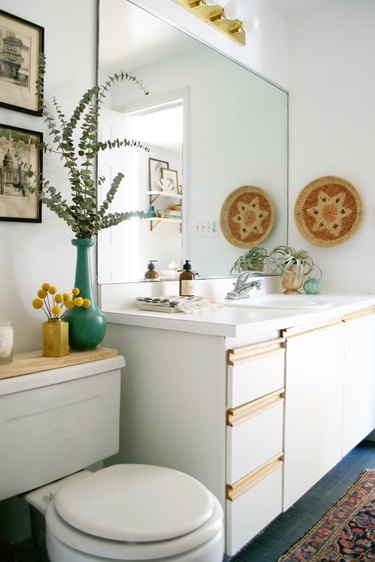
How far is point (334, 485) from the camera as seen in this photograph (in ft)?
7.14

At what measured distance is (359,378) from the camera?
236 centimetres

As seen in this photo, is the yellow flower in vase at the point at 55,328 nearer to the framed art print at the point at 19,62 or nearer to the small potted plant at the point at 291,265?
the framed art print at the point at 19,62

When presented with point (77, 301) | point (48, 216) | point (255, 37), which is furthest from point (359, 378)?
point (255, 37)

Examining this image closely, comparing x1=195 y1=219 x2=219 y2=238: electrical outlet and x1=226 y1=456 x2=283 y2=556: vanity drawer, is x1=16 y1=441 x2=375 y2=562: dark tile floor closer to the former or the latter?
x1=226 y1=456 x2=283 y2=556: vanity drawer

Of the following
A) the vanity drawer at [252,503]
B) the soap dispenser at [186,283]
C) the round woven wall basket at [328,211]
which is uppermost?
the round woven wall basket at [328,211]

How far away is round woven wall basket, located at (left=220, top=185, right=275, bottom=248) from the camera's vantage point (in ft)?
8.41

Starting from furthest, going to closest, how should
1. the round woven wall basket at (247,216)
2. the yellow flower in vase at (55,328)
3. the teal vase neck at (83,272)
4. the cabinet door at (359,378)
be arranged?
the round woven wall basket at (247,216) < the cabinet door at (359,378) < the teal vase neck at (83,272) < the yellow flower in vase at (55,328)

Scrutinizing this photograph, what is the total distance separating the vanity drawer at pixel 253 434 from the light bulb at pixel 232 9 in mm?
1715

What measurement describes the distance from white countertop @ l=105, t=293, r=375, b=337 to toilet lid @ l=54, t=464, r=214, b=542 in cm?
43

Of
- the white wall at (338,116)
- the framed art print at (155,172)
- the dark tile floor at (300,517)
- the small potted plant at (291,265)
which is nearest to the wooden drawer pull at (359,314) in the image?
the white wall at (338,116)

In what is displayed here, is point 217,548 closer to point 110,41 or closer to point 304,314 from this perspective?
point 304,314

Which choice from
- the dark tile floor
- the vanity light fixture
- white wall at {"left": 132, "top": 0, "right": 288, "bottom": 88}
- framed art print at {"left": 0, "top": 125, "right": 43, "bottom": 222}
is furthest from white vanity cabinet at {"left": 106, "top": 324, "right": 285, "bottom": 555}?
the vanity light fixture

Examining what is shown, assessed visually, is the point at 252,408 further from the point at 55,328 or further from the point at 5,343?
the point at 5,343

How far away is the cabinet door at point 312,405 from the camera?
1.75 metres
